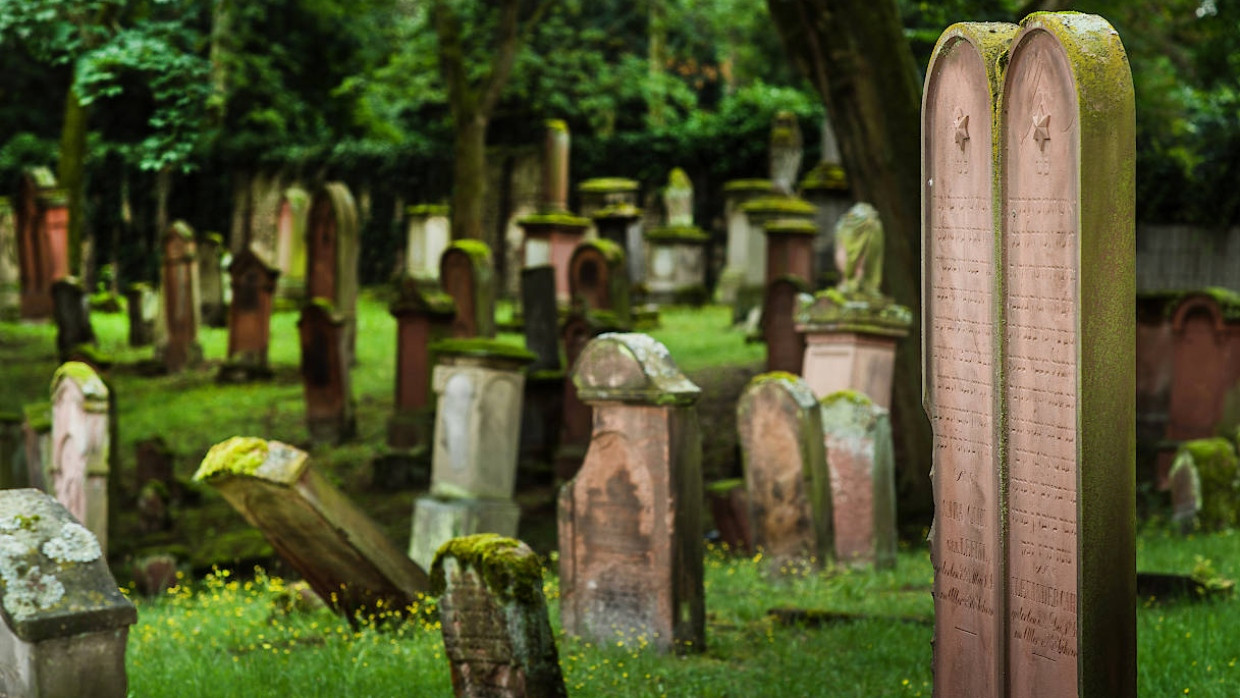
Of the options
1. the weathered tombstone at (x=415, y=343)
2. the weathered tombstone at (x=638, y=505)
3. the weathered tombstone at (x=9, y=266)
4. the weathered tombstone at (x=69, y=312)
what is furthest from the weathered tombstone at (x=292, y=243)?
the weathered tombstone at (x=638, y=505)

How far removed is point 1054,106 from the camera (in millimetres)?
4719

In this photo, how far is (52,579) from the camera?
4.54m

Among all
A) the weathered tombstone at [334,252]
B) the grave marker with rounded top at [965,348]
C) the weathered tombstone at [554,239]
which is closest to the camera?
the grave marker with rounded top at [965,348]

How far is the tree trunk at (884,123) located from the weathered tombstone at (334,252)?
21.8ft

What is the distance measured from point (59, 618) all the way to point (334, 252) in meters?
13.6

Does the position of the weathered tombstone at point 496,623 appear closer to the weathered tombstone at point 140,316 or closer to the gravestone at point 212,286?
the weathered tombstone at point 140,316

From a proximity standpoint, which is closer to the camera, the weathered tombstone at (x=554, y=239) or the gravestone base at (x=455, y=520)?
the gravestone base at (x=455, y=520)

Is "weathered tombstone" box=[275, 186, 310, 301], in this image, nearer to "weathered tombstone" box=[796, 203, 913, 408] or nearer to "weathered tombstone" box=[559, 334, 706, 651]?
"weathered tombstone" box=[796, 203, 913, 408]

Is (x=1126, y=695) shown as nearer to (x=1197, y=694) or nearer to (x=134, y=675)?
(x=1197, y=694)

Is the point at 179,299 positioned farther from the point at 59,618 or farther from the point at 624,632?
the point at 59,618

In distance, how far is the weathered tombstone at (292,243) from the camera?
23578 millimetres

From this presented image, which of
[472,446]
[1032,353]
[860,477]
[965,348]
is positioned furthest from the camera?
[472,446]

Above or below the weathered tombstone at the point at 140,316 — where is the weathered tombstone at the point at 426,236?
above

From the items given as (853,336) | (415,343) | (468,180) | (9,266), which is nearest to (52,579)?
(853,336)
